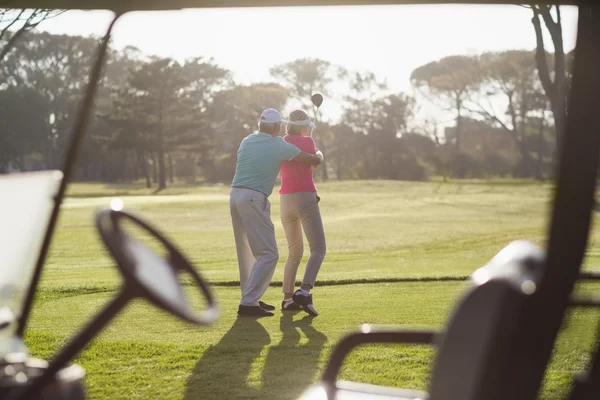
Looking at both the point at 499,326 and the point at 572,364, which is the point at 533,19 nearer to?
the point at 572,364

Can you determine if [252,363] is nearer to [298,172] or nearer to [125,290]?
[298,172]

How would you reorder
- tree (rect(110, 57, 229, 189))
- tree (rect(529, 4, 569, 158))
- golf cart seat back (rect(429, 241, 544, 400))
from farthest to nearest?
tree (rect(110, 57, 229, 189)) < tree (rect(529, 4, 569, 158)) < golf cart seat back (rect(429, 241, 544, 400))

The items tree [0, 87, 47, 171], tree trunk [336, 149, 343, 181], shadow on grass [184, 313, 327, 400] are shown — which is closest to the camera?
shadow on grass [184, 313, 327, 400]

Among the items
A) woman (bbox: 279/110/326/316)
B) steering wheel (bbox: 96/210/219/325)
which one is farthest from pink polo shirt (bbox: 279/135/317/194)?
steering wheel (bbox: 96/210/219/325)

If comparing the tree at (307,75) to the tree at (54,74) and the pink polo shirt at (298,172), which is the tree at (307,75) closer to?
the tree at (54,74)

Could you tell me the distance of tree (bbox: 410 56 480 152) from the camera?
2322 inches

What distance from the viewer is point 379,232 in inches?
977

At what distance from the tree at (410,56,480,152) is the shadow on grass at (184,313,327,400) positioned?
52.3 m

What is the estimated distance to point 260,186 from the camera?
24.0 ft

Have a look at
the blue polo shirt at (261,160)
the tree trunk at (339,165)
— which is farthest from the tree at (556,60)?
the tree trunk at (339,165)

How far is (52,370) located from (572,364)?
4.25 meters

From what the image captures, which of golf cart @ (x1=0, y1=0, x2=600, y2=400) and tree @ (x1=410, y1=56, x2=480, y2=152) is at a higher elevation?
tree @ (x1=410, y1=56, x2=480, y2=152)

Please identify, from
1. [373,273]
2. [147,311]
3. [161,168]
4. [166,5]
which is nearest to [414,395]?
[166,5]

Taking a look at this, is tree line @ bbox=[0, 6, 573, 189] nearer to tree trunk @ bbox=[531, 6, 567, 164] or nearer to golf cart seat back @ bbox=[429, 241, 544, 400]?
tree trunk @ bbox=[531, 6, 567, 164]
